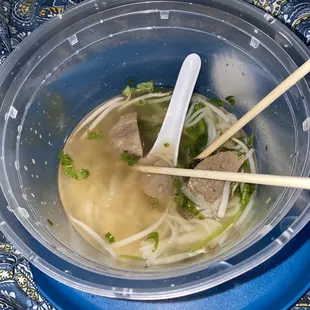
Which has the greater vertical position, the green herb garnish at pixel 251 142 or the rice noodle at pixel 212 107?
the rice noodle at pixel 212 107

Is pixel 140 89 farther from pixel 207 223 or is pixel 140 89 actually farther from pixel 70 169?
pixel 207 223

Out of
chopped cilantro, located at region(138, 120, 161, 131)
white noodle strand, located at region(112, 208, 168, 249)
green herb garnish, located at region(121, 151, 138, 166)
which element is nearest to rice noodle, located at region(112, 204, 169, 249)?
white noodle strand, located at region(112, 208, 168, 249)

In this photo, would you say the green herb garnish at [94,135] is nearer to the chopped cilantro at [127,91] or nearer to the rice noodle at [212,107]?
the chopped cilantro at [127,91]

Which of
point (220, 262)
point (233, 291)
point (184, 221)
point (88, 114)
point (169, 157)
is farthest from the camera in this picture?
point (88, 114)

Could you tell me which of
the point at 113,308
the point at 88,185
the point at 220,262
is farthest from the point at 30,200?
the point at 220,262

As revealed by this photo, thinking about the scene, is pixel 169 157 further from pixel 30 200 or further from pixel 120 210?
pixel 30 200

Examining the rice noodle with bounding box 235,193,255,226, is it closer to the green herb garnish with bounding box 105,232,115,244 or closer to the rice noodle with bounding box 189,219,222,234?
the rice noodle with bounding box 189,219,222,234

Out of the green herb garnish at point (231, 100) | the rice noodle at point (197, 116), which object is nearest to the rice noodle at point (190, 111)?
the rice noodle at point (197, 116)
